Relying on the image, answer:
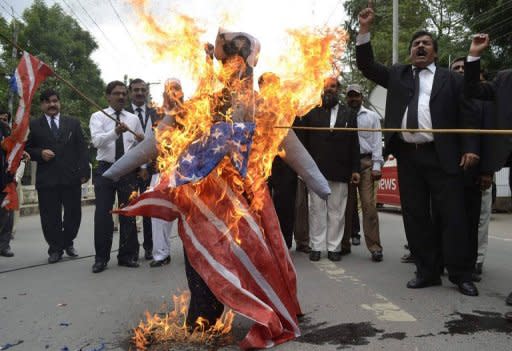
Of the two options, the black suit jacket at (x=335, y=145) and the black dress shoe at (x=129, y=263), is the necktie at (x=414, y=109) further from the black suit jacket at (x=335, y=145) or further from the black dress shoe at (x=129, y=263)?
the black dress shoe at (x=129, y=263)

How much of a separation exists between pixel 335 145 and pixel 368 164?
0.62m

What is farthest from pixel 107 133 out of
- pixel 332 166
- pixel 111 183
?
pixel 332 166

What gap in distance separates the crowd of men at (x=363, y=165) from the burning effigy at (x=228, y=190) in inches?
9.7

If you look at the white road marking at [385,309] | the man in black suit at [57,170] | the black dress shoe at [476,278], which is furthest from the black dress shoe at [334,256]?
the man in black suit at [57,170]

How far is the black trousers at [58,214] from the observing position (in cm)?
636

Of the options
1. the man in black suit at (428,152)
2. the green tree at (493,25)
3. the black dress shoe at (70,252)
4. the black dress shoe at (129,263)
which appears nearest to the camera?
the man in black suit at (428,152)

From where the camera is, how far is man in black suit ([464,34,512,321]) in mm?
3924

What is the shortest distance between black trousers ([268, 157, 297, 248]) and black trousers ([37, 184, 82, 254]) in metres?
2.53

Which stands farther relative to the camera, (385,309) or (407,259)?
(407,259)

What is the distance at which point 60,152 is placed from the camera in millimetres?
6551

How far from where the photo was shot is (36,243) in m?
8.44

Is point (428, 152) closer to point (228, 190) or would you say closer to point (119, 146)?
point (228, 190)

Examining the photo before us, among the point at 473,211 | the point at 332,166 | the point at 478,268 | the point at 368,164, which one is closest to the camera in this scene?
the point at 473,211

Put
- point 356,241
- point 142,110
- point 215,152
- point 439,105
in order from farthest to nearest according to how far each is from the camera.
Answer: point 356,241, point 142,110, point 439,105, point 215,152
